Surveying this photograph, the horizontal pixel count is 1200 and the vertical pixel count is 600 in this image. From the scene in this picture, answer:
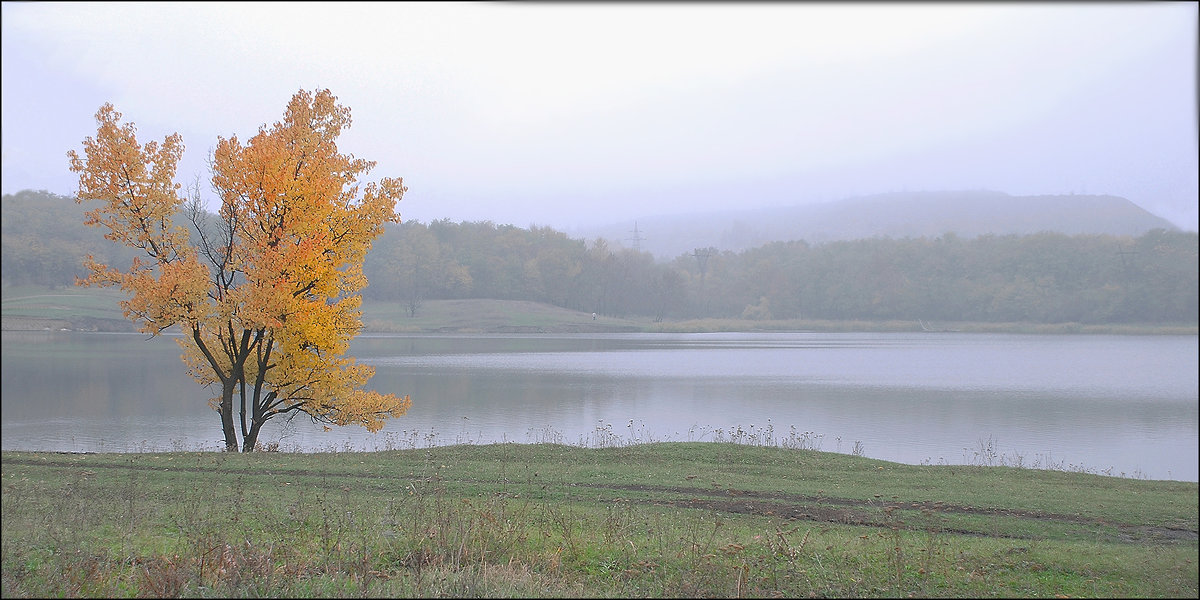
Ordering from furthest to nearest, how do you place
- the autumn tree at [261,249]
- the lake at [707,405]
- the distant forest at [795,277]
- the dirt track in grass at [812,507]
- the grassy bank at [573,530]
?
the distant forest at [795,277], the lake at [707,405], the autumn tree at [261,249], the dirt track in grass at [812,507], the grassy bank at [573,530]

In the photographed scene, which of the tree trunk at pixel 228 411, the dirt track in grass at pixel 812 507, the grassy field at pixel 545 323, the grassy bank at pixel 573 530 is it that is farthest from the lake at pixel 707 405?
the grassy field at pixel 545 323

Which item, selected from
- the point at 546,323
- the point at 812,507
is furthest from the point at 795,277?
the point at 812,507

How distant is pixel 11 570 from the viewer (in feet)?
20.9

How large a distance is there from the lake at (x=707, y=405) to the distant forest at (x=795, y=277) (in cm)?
550

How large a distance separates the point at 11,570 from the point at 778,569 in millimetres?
6669

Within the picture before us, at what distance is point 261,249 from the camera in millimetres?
16781

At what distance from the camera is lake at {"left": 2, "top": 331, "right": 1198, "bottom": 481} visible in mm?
22078

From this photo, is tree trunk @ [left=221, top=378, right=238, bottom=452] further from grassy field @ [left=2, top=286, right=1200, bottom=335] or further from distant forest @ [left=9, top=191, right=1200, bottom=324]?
grassy field @ [left=2, top=286, right=1200, bottom=335]

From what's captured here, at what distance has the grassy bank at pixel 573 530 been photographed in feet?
21.7

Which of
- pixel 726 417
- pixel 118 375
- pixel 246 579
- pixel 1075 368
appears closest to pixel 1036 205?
pixel 1075 368

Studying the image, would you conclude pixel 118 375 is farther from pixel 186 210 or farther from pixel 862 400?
pixel 862 400

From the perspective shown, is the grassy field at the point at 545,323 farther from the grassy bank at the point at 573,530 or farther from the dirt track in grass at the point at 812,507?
the dirt track in grass at the point at 812,507

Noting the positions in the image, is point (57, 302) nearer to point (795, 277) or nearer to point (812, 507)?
point (812, 507)

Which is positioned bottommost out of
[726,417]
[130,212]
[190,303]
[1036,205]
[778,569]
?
[726,417]
